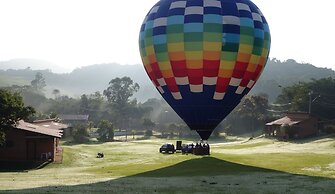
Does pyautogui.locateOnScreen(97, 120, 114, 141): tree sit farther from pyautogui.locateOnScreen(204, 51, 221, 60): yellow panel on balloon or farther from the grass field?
pyautogui.locateOnScreen(204, 51, 221, 60): yellow panel on balloon

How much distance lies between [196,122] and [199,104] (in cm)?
169

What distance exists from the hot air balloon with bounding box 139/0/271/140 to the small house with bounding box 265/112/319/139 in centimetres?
5868

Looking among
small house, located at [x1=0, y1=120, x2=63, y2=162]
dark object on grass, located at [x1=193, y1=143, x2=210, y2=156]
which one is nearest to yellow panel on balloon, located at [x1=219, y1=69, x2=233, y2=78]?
dark object on grass, located at [x1=193, y1=143, x2=210, y2=156]

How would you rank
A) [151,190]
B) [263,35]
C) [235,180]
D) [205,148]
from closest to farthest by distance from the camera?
[151,190]
[235,180]
[263,35]
[205,148]

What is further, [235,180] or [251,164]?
[251,164]

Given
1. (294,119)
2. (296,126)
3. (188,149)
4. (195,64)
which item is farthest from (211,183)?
(294,119)

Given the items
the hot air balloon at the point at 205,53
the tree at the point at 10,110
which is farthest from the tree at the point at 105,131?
the hot air balloon at the point at 205,53

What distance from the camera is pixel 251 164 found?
159ft

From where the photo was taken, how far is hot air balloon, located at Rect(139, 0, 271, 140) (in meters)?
39.5

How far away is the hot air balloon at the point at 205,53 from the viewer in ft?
129

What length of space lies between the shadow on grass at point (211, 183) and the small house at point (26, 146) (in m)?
20.7

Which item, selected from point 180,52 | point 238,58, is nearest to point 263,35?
point 238,58

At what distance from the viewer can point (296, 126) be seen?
320 ft

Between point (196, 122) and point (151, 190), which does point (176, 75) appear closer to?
point (196, 122)
